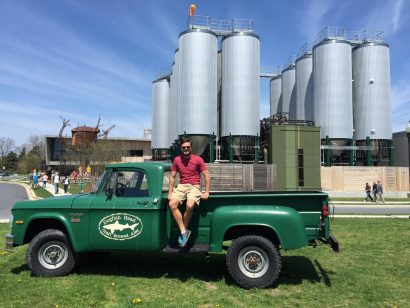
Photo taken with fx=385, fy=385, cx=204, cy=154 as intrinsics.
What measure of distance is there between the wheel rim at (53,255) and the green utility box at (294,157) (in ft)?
108

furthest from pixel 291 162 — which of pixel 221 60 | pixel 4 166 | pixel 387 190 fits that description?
pixel 4 166

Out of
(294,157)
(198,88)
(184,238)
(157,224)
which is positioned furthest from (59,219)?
(198,88)

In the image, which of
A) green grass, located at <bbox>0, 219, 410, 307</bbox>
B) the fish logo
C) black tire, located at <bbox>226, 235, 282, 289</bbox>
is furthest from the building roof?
black tire, located at <bbox>226, 235, 282, 289</bbox>

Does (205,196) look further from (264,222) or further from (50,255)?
(50,255)

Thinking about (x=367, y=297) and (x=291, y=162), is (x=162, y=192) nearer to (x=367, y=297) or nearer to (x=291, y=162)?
(x=367, y=297)

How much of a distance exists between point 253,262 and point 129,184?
95.1 inches

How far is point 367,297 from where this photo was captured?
5.62m

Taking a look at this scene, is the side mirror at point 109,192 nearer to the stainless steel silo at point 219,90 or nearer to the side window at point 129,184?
the side window at point 129,184

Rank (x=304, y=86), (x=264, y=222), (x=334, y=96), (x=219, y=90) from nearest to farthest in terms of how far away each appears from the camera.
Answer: (x=264, y=222)
(x=334, y=96)
(x=219, y=90)
(x=304, y=86)

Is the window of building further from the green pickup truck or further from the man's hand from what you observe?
the man's hand

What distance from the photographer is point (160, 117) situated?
58.3 metres

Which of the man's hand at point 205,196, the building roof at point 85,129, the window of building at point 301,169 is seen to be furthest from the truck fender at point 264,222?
the building roof at point 85,129

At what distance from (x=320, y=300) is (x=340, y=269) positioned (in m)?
1.97

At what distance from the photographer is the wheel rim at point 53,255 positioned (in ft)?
21.6
